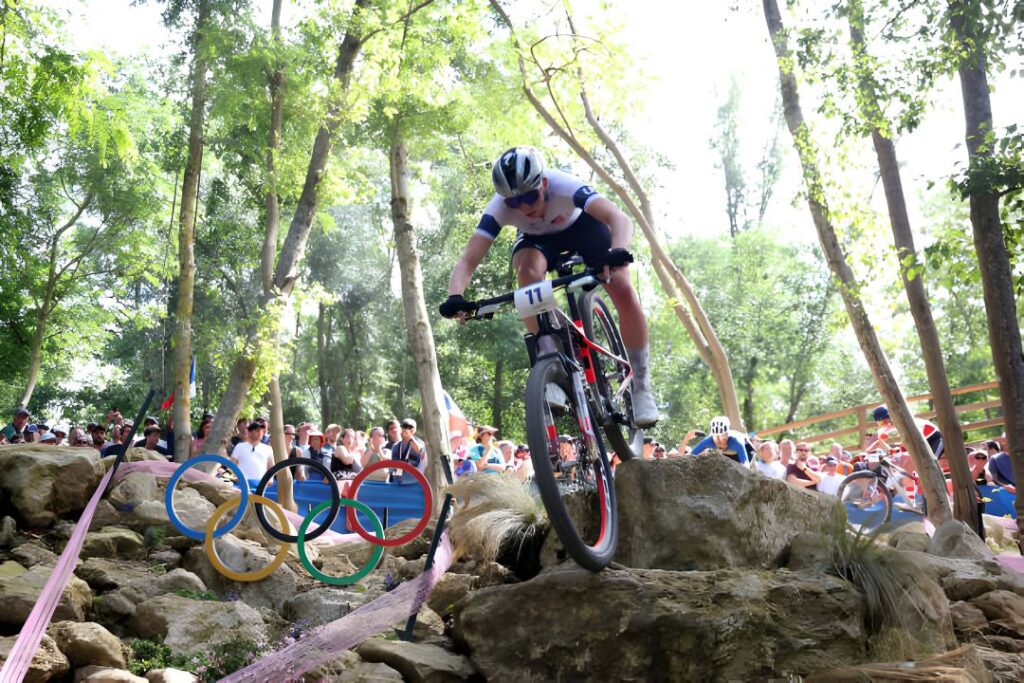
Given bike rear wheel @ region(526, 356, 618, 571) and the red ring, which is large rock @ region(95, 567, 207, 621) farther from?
bike rear wheel @ region(526, 356, 618, 571)

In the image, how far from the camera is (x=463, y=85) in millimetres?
13031

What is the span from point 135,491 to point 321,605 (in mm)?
2831

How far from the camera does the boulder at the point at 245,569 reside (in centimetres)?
762

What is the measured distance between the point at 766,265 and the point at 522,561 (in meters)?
38.2

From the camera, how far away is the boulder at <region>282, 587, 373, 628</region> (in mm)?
6996

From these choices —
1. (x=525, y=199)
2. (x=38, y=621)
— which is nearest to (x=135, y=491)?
(x=38, y=621)

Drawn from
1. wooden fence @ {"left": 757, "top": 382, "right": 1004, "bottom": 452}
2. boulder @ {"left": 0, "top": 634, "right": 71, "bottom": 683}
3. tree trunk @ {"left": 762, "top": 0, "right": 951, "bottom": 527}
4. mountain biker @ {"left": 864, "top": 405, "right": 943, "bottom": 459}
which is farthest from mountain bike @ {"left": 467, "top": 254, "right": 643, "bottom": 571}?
wooden fence @ {"left": 757, "top": 382, "right": 1004, "bottom": 452}

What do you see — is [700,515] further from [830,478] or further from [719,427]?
[830,478]

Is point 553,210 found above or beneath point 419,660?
above

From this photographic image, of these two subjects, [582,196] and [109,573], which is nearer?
[582,196]

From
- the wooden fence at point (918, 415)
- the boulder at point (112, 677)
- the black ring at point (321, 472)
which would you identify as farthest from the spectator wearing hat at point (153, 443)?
the wooden fence at point (918, 415)

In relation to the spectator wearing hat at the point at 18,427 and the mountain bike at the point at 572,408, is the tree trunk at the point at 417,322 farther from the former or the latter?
the spectator wearing hat at the point at 18,427

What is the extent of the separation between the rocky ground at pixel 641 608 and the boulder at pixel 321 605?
2 centimetres

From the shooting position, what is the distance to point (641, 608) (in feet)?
16.1
